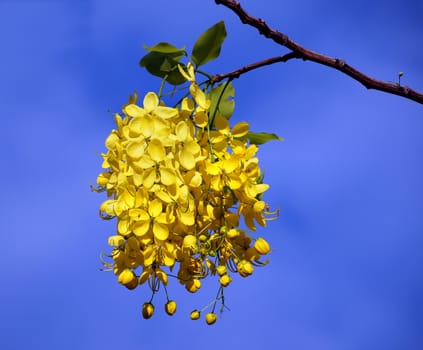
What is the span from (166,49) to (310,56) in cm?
40

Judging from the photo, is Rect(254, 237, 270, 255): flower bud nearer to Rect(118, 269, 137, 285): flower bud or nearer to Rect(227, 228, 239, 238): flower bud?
Rect(227, 228, 239, 238): flower bud

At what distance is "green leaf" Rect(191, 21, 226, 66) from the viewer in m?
1.57

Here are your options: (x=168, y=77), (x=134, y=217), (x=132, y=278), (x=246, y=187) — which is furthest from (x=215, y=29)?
(x=132, y=278)

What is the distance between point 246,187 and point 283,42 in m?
0.36

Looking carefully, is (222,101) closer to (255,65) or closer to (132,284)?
(255,65)

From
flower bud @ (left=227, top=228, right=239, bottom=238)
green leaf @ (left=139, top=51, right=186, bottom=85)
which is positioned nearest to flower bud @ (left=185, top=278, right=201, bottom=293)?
flower bud @ (left=227, top=228, right=239, bottom=238)

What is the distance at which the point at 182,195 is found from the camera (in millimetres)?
1376

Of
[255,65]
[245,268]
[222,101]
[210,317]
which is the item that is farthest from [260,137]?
[210,317]

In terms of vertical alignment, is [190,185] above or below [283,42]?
below

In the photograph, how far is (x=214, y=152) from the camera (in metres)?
1.50

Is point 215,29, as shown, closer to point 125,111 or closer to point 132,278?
point 125,111

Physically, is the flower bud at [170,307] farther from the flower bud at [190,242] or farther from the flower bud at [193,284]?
the flower bud at [190,242]

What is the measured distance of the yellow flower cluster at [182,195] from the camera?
4.59 feet

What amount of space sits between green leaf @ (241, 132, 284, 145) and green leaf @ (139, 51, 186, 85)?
9.4 inches
